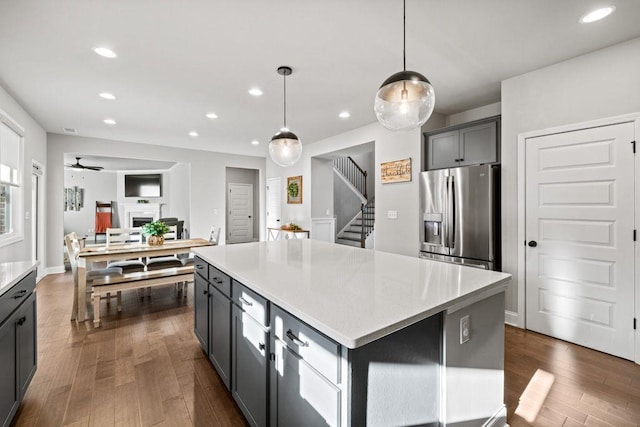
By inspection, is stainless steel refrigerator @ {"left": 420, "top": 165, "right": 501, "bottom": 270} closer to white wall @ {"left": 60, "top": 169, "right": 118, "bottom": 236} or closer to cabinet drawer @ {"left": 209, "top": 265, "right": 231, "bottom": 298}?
cabinet drawer @ {"left": 209, "top": 265, "right": 231, "bottom": 298}

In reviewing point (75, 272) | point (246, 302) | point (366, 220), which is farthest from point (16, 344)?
point (366, 220)

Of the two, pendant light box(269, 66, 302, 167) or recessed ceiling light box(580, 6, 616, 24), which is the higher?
recessed ceiling light box(580, 6, 616, 24)

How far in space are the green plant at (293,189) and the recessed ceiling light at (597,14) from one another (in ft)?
18.0

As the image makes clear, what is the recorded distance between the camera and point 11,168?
3932mm

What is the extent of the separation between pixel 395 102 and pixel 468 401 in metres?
1.64

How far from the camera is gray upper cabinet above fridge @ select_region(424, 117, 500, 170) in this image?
344 centimetres

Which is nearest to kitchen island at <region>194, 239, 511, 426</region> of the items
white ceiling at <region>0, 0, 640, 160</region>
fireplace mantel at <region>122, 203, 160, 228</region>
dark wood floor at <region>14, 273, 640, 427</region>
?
dark wood floor at <region>14, 273, 640, 427</region>

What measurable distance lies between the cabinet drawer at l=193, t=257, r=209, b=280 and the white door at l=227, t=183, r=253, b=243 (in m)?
7.10

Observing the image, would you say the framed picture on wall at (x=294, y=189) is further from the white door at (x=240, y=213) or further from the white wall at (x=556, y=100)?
the white wall at (x=556, y=100)

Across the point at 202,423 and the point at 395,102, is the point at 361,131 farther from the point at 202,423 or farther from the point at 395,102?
the point at 202,423

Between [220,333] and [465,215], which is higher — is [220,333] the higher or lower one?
the lower one

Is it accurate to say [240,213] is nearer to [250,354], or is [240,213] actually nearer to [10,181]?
[10,181]

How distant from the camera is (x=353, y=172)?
8.83 meters

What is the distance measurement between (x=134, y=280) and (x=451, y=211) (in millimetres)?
3865
